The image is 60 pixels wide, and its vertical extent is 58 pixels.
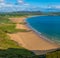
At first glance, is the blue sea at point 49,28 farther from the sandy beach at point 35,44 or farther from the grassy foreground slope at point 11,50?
the grassy foreground slope at point 11,50

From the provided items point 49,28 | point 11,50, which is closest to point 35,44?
point 11,50

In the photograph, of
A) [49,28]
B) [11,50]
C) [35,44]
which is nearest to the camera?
[11,50]

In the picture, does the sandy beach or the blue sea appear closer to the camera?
the sandy beach

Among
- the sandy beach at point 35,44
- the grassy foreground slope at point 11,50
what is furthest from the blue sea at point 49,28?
the grassy foreground slope at point 11,50

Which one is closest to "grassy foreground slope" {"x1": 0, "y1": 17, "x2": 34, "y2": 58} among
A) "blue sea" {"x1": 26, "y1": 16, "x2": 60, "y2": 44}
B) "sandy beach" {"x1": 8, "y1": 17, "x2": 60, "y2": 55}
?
"sandy beach" {"x1": 8, "y1": 17, "x2": 60, "y2": 55}

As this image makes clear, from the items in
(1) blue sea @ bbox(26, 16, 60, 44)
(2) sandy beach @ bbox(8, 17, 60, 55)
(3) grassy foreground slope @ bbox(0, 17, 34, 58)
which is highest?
(3) grassy foreground slope @ bbox(0, 17, 34, 58)

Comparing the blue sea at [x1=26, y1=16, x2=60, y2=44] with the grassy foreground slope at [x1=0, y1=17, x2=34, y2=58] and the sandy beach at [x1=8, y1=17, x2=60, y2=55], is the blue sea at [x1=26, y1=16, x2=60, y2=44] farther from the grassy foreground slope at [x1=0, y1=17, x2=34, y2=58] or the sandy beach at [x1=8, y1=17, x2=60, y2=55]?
the grassy foreground slope at [x1=0, y1=17, x2=34, y2=58]

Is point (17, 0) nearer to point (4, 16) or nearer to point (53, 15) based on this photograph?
point (4, 16)

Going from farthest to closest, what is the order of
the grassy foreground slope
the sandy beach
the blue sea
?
the blue sea < the sandy beach < the grassy foreground slope

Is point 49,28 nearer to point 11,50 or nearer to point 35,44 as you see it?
point 35,44

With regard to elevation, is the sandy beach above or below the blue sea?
above

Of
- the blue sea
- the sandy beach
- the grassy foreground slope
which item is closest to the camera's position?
the grassy foreground slope

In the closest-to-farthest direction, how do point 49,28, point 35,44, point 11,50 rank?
point 11,50 < point 35,44 < point 49,28
